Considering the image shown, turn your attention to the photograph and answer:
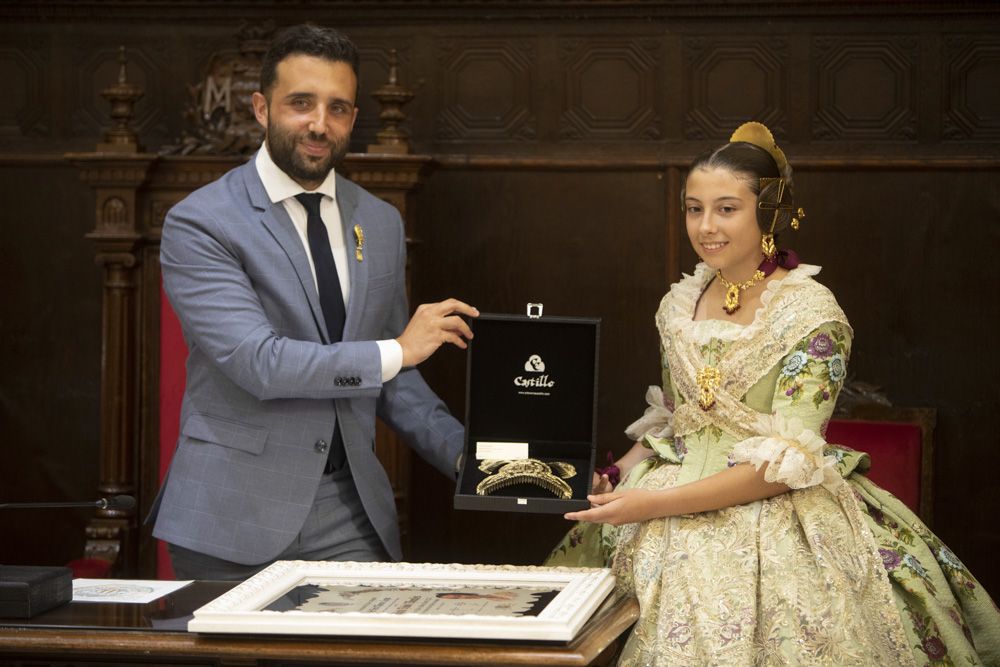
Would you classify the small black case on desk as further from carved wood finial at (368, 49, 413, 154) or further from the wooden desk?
carved wood finial at (368, 49, 413, 154)

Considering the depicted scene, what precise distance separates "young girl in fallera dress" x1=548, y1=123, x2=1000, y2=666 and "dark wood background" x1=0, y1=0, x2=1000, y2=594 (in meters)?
1.25

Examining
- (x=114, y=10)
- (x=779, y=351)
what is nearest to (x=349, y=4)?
(x=114, y=10)

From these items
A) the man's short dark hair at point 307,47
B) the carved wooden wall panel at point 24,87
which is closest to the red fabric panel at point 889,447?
the man's short dark hair at point 307,47

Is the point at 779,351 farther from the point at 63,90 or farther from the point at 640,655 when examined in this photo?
the point at 63,90

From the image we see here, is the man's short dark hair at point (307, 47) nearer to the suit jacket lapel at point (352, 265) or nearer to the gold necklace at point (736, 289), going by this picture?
the suit jacket lapel at point (352, 265)

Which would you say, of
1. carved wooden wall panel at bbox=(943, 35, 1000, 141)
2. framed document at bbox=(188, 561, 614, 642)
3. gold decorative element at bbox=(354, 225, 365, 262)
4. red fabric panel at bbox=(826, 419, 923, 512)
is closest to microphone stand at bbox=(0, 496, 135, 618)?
framed document at bbox=(188, 561, 614, 642)

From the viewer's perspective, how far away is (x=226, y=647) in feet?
6.66

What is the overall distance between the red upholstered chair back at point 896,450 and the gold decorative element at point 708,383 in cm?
100

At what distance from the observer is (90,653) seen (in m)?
2.09

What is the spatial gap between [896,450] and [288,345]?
188cm

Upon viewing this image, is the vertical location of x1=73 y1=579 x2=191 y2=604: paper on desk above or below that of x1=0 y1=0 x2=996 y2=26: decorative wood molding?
below

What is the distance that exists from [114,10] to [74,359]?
1.19 metres

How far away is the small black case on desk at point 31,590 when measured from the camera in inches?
86.0

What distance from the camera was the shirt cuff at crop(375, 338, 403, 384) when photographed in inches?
109
